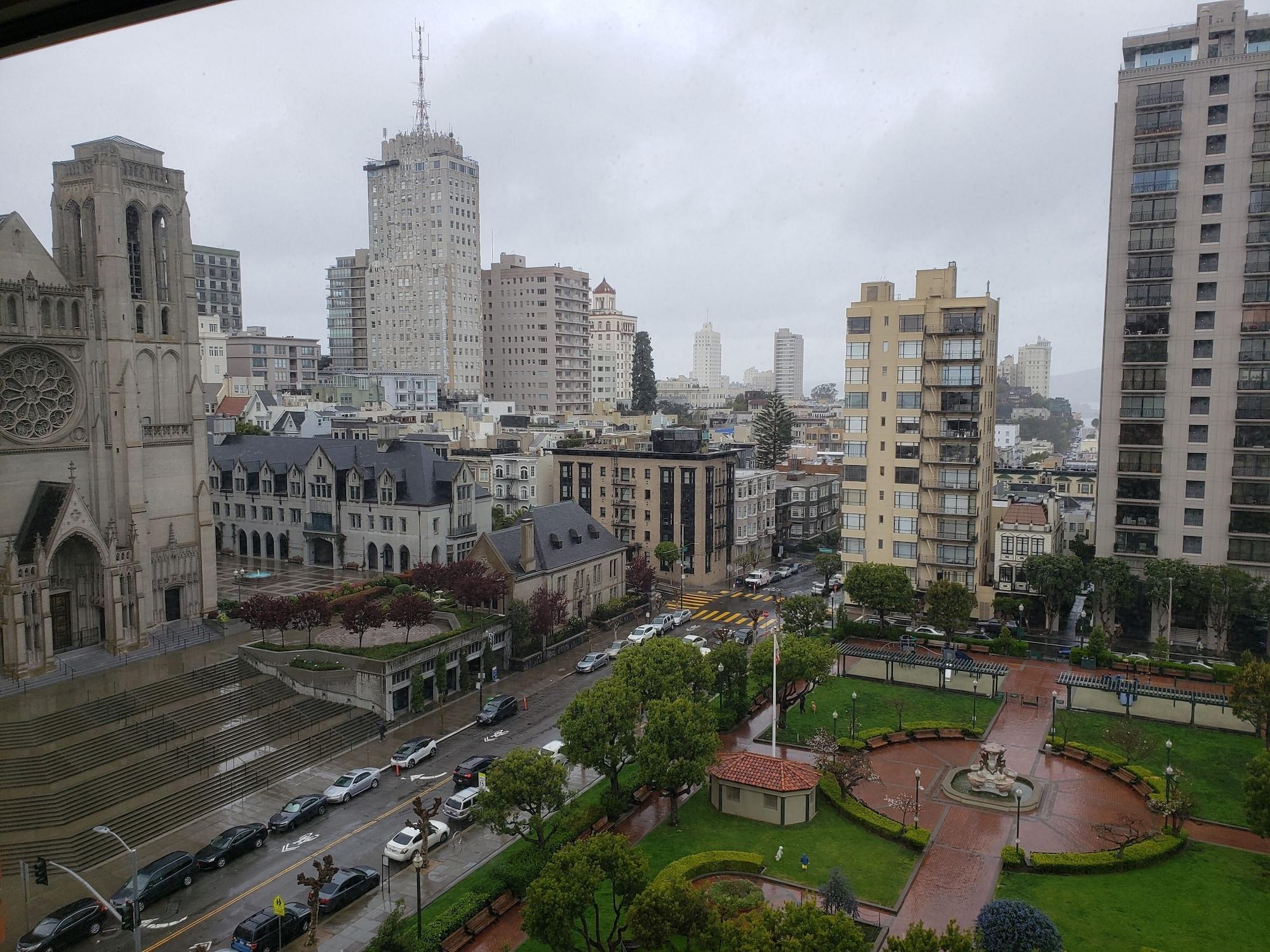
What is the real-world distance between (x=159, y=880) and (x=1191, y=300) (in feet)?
174

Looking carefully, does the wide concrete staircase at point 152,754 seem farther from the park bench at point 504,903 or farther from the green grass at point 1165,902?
the green grass at point 1165,902

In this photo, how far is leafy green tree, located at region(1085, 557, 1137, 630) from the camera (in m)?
47.4


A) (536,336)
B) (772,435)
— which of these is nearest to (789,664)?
(772,435)

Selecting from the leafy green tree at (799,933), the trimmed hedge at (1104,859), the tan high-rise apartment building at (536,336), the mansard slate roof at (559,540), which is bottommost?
the trimmed hedge at (1104,859)

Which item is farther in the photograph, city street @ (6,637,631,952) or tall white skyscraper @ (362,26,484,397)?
tall white skyscraper @ (362,26,484,397)

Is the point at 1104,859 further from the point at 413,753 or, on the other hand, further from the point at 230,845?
the point at 230,845

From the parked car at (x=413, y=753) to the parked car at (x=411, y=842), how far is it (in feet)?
16.1

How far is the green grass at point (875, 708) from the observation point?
118ft

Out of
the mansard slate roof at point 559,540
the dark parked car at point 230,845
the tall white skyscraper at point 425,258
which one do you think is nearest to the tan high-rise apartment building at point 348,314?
the tall white skyscraper at point 425,258

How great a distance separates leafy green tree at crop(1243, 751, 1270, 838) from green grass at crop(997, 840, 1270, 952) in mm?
1546

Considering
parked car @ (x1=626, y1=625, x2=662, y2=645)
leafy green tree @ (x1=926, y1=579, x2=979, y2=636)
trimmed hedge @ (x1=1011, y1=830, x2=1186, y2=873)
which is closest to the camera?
trimmed hedge @ (x1=1011, y1=830, x2=1186, y2=873)

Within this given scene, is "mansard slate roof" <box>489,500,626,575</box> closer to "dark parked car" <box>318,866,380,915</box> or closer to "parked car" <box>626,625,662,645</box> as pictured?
"parked car" <box>626,625,662,645</box>

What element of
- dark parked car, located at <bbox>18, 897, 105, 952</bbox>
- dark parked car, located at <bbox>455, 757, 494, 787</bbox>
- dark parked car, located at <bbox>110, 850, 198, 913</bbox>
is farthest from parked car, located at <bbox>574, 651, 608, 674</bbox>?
dark parked car, located at <bbox>18, 897, 105, 952</bbox>

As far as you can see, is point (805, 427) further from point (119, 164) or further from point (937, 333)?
point (119, 164)
